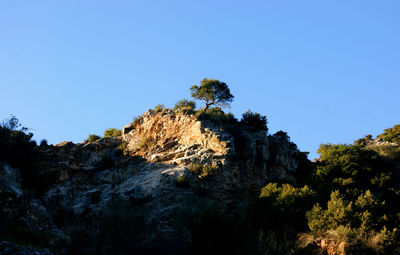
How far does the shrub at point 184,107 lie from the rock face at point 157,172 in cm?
80

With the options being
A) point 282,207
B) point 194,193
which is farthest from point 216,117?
point 282,207

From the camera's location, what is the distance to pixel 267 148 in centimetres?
3341

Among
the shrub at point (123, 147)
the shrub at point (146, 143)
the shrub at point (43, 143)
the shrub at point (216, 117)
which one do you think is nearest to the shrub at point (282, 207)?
the shrub at point (216, 117)

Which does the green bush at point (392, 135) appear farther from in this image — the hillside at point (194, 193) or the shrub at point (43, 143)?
the shrub at point (43, 143)

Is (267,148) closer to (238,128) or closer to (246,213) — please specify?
(238,128)

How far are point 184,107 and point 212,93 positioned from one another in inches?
315

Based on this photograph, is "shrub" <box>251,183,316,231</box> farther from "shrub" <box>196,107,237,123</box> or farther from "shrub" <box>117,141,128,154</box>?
"shrub" <box>117,141,128,154</box>

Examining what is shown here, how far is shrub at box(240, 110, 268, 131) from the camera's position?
3747 centimetres

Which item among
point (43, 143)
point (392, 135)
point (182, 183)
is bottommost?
point (182, 183)

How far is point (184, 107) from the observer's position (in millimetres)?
36281

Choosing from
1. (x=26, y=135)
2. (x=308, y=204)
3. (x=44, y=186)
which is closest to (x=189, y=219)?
(x=308, y=204)

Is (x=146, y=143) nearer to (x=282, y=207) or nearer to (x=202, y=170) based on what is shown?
(x=202, y=170)

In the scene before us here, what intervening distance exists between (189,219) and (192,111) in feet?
52.6

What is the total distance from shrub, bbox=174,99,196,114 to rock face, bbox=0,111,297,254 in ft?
2.64
